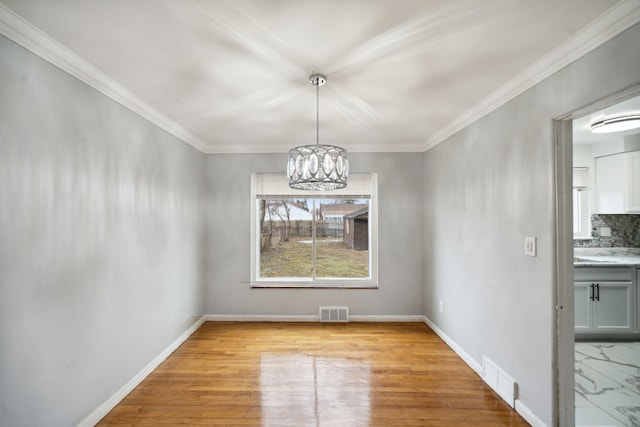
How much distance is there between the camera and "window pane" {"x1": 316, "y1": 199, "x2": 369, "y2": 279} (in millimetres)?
4328

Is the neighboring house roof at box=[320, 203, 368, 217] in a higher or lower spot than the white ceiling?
lower

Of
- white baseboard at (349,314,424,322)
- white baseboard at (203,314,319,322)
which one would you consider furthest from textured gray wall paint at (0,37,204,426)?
white baseboard at (349,314,424,322)

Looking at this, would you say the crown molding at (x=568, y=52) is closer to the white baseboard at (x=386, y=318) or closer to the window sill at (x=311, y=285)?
the window sill at (x=311, y=285)

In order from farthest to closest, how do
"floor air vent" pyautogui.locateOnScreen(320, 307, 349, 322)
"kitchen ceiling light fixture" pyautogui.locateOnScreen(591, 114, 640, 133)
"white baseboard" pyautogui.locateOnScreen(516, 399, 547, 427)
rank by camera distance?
"floor air vent" pyautogui.locateOnScreen(320, 307, 349, 322), "kitchen ceiling light fixture" pyautogui.locateOnScreen(591, 114, 640, 133), "white baseboard" pyautogui.locateOnScreen(516, 399, 547, 427)

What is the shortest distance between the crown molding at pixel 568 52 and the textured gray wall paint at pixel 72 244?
3.01m

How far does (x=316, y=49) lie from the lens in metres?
1.82

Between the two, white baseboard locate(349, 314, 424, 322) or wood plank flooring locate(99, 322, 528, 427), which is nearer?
wood plank flooring locate(99, 322, 528, 427)

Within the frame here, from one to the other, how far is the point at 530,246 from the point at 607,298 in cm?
211

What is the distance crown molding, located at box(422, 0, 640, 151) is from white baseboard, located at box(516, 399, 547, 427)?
2255 millimetres

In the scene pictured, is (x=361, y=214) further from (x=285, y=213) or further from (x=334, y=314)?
(x=334, y=314)

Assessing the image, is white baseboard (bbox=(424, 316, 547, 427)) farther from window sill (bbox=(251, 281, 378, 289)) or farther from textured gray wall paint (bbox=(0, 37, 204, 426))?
textured gray wall paint (bbox=(0, 37, 204, 426))

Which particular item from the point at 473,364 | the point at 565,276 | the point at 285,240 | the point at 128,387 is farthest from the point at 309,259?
the point at 565,276

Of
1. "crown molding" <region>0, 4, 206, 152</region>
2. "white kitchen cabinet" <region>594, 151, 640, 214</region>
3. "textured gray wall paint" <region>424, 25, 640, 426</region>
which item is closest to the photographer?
"crown molding" <region>0, 4, 206, 152</region>

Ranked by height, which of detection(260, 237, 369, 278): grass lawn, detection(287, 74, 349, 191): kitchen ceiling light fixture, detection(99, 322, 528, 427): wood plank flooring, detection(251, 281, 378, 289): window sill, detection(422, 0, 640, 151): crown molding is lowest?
detection(99, 322, 528, 427): wood plank flooring
